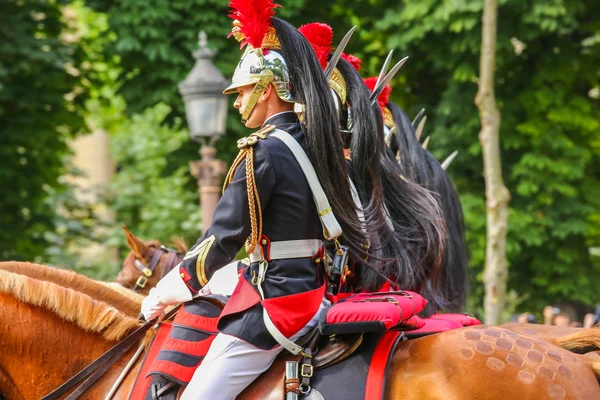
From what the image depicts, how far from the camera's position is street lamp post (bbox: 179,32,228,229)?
33.9 ft

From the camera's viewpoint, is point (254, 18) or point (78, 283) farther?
point (78, 283)

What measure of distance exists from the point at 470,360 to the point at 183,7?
1003 cm

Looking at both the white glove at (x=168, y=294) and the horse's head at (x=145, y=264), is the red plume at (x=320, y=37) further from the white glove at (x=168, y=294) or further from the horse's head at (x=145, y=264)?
the horse's head at (x=145, y=264)

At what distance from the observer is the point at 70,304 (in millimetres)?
4680

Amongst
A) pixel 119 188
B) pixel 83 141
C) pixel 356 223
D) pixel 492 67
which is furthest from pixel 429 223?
pixel 83 141

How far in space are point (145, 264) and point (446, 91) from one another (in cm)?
716

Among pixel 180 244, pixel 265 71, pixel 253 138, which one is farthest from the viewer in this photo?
pixel 180 244

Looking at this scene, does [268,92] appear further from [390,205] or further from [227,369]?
[390,205]

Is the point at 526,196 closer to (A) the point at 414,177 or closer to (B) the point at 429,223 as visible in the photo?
(A) the point at 414,177

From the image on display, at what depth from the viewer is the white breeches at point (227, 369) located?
13.4 ft

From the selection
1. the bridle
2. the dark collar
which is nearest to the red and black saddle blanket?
the dark collar

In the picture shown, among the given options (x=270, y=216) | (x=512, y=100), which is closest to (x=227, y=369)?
(x=270, y=216)

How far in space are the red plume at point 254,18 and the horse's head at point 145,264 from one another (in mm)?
3635

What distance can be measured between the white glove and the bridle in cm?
317
